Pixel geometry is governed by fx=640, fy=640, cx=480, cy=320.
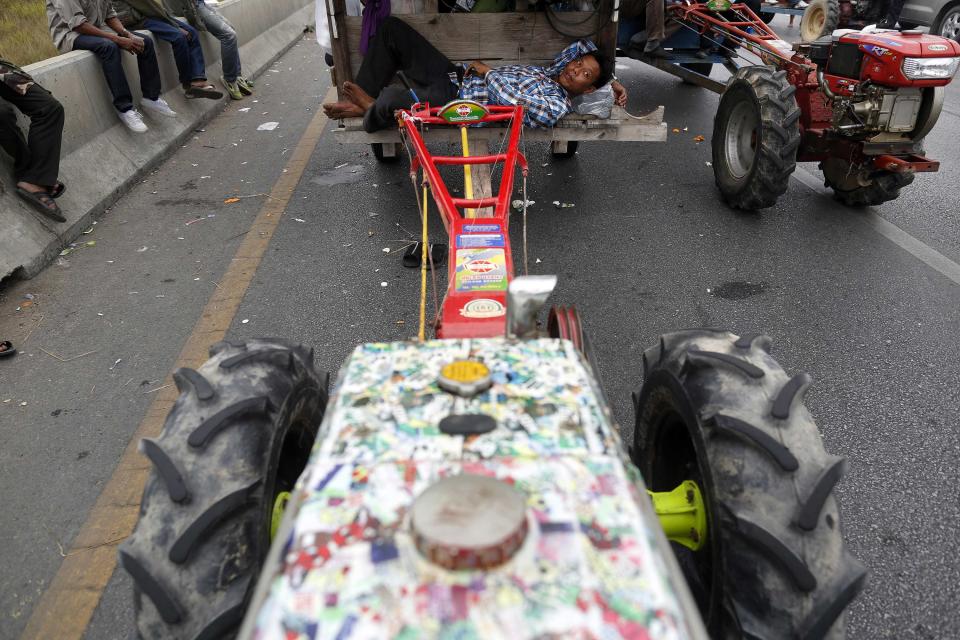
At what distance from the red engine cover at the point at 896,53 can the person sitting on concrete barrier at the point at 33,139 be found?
622 centimetres

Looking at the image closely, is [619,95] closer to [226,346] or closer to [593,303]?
[593,303]

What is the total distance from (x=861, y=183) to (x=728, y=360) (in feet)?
13.6

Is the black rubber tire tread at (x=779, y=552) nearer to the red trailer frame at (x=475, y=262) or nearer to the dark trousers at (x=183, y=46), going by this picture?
the red trailer frame at (x=475, y=262)

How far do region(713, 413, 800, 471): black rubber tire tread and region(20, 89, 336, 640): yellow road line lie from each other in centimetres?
232

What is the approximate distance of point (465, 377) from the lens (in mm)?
1463

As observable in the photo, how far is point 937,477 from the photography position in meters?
2.82

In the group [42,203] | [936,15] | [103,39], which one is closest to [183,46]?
[103,39]

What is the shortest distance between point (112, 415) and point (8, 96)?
3308mm

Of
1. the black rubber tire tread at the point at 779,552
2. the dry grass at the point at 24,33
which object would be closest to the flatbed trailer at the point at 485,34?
the dry grass at the point at 24,33

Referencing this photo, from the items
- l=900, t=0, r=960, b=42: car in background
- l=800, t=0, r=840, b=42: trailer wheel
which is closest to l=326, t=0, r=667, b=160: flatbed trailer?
l=800, t=0, r=840, b=42: trailer wheel

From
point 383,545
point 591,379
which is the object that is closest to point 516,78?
point 591,379

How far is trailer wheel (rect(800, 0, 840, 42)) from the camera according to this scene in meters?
7.55

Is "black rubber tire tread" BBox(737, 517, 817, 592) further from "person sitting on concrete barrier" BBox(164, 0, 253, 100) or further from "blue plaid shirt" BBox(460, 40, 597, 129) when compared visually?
"person sitting on concrete barrier" BBox(164, 0, 253, 100)

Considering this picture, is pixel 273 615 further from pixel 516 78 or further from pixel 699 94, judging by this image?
pixel 699 94
